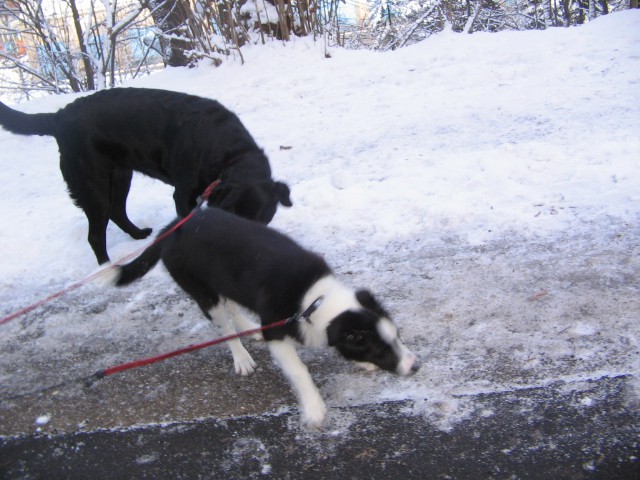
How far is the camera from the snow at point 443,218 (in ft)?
10.4

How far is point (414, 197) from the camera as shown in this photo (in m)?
4.87

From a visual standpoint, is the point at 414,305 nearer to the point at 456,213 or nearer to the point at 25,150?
the point at 456,213

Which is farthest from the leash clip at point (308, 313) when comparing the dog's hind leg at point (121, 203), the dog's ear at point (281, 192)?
the dog's hind leg at point (121, 203)

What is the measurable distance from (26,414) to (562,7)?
2085 cm

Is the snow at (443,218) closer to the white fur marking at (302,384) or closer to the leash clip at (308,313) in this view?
the white fur marking at (302,384)

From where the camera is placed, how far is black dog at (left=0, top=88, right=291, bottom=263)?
430 cm

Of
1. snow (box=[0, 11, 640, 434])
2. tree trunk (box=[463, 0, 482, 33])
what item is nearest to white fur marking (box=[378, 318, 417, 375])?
snow (box=[0, 11, 640, 434])

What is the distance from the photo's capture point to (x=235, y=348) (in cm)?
325

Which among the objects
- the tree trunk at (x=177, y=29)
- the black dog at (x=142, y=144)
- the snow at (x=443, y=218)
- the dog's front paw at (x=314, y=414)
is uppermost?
the tree trunk at (x=177, y=29)

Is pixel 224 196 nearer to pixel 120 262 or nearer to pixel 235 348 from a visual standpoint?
pixel 120 262

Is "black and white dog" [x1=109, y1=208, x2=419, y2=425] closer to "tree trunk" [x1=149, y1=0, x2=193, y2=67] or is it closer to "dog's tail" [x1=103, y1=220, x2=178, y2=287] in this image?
"dog's tail" [x1=103, y1=220, x2=178, y2=287]

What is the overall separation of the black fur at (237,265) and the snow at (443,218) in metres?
0.54

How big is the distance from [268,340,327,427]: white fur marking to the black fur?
8 centimetres

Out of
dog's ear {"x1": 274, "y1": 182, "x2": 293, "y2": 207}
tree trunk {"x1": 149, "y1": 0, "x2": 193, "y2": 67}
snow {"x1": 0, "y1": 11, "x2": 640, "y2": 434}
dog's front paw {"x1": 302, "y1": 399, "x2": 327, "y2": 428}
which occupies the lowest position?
dog's front paw {"x1": 302, "y1": 399, "x2": 327, "y2": 428}
